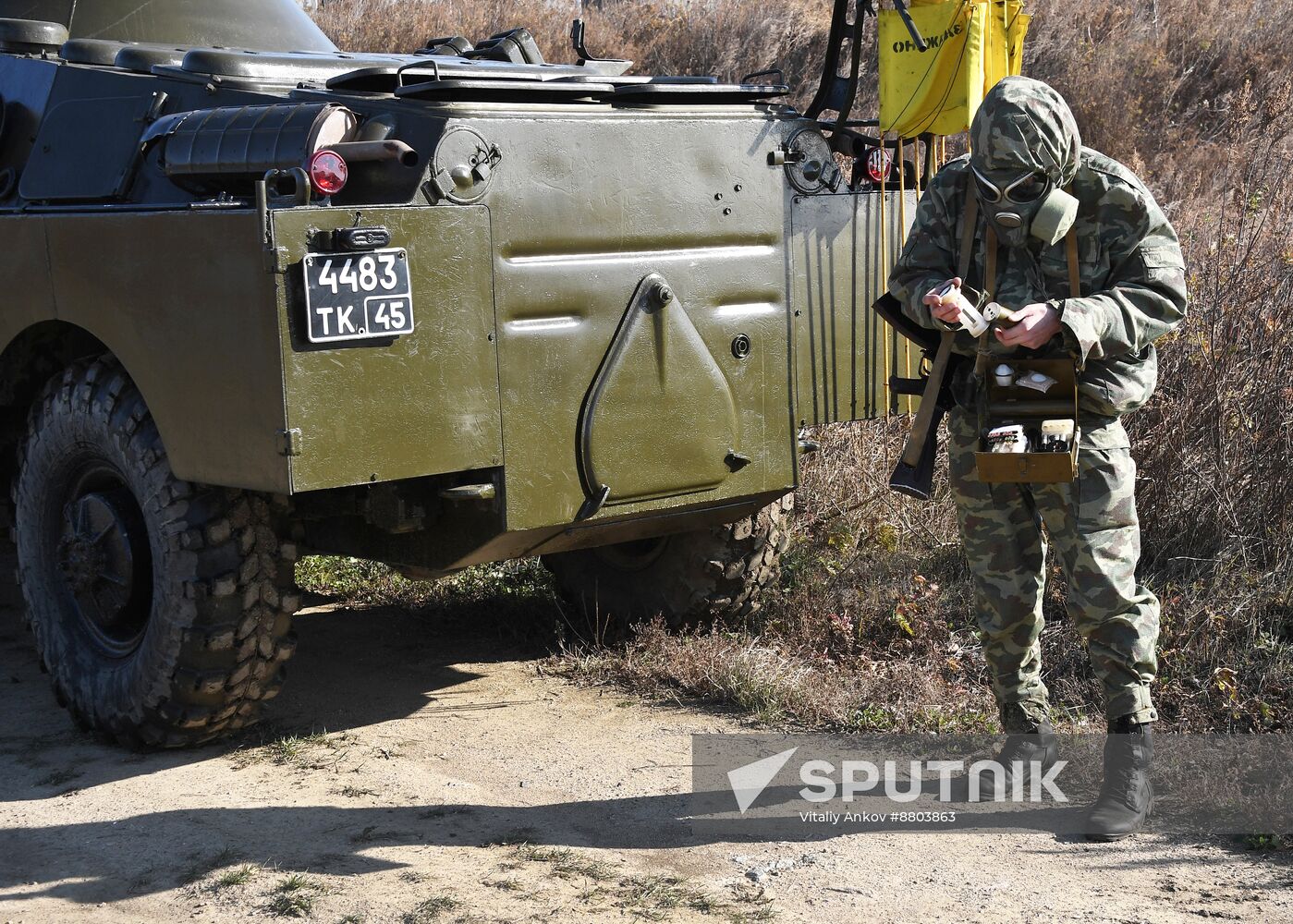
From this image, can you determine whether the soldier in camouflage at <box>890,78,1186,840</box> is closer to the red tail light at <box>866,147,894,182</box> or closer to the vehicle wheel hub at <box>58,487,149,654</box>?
the red tail light at <box>866,147,894,182</box>

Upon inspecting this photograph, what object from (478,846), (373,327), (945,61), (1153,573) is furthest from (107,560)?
(1153,573)

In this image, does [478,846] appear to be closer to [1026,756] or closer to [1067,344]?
[1026,756]

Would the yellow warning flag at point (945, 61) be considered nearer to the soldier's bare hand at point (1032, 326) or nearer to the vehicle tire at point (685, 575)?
the vehicle tire at point (685, 575)

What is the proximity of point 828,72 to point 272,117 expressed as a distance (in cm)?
179

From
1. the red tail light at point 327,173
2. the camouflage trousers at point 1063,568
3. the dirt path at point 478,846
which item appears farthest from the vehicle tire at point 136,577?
the camouflage trousers at point 1063,568

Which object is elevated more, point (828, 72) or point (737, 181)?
point (828, 72)

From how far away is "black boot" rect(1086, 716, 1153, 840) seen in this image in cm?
353

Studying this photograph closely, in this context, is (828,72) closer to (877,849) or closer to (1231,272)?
(1231,272)

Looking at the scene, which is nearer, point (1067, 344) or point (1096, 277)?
point (1067, 344)

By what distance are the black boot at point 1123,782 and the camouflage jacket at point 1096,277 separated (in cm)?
67

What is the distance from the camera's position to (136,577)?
13.9 feet

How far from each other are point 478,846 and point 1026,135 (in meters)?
2.03

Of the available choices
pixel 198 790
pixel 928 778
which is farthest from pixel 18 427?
pixel 928 778

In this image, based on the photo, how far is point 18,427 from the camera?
4953 mm
